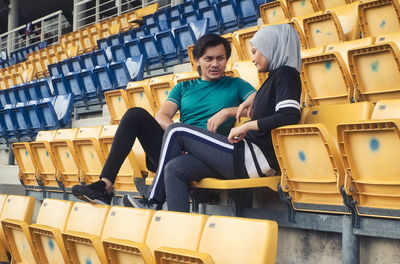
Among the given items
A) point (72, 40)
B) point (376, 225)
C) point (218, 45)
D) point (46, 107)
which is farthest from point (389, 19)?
point (72, 40)

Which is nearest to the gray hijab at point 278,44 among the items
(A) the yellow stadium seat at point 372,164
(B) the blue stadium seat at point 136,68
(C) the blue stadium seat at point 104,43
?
(A) the yellow stadium seat at point 372,164

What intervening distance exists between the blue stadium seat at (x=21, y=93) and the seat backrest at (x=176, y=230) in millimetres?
2272

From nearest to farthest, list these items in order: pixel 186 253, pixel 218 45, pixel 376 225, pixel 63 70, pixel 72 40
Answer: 1. pixel 186 253
2. pixel 376 225
3. pixel 218 45
4. pixel 63 70
5. pixel 72 40

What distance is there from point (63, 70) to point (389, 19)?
2.27 m

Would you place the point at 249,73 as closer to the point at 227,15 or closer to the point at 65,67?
the point at 227,15

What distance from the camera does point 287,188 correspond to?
2.88 ft

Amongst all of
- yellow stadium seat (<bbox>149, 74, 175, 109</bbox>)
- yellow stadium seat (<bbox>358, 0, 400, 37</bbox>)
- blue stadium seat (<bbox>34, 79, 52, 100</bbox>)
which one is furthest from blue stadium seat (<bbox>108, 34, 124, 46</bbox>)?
yellow stadium seat (<bbox>358, 0, 400, 37</bbox>)

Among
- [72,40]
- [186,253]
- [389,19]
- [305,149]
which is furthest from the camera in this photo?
[72,40]

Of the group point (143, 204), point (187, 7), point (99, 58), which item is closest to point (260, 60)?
point (143, 204)

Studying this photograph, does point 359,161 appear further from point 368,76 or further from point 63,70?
point 63,70

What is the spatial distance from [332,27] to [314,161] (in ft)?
2.61

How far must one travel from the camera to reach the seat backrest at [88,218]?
3.00ft

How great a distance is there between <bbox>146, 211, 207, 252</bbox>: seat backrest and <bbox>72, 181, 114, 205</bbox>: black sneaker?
0.83 ft

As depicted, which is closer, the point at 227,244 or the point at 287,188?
the point at 227,244
